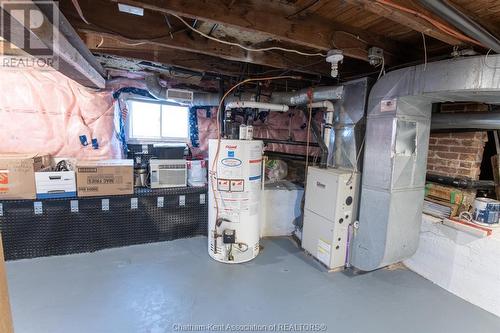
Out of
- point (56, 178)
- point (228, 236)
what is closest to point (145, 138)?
point (56, 178)

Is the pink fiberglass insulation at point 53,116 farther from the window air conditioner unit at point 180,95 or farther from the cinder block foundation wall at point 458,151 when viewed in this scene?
the cinder block foundation wall at point 458,151

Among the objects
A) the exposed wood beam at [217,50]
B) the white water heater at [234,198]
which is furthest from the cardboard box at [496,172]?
the white water heater at [234,198]

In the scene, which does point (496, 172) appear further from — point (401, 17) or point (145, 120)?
→ point (145, 120)

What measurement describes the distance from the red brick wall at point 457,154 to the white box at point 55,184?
13.1ft

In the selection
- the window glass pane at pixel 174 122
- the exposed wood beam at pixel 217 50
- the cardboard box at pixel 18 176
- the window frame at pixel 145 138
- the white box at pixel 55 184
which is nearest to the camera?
the exposed wood beam at pixel 217 50

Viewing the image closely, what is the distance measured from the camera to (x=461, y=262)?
237 cm

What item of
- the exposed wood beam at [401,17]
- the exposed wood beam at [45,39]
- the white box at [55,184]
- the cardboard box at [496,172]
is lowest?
the white box at [55,184]

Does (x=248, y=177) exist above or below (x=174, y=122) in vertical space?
below

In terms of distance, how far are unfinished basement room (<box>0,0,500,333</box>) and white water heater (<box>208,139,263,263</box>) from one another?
0.02 metres

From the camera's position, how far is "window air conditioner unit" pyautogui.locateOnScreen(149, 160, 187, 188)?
3.20 metres

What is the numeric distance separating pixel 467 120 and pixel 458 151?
17.1 inches

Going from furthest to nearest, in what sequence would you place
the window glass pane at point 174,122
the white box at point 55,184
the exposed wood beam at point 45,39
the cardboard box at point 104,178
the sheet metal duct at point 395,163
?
the window glass pane at point 174,122, the cardboard box at point 104,178, the white box at point 55,184, the sheet metal duct at point 395,163, the exposed wood beam at point 45,39

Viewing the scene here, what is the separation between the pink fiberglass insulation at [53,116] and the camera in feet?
9.36

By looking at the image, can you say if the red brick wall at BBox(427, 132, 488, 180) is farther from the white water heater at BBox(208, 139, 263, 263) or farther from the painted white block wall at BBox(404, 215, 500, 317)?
the white water heater at BBox(208, 139, 263, 263)
